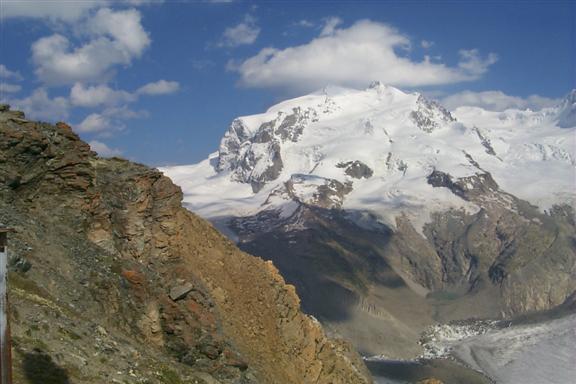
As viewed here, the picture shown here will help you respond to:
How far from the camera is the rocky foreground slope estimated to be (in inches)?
1139

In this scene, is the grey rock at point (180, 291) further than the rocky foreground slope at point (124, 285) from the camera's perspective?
Yes

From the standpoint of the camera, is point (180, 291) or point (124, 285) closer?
point (124, 285)

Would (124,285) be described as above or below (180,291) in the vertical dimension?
above

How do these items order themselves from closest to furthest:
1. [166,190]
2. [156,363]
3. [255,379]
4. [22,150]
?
[156,363]
[22,150]
[255,379]
[166,190]

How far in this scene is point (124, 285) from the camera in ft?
130

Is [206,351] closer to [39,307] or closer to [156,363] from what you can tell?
[156,363]

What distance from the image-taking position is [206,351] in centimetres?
4156

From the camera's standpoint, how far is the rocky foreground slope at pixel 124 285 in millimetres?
28938

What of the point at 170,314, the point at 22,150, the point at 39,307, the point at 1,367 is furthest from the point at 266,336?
the point at 1,367

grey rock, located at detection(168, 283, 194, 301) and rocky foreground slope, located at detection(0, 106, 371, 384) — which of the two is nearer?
rocky foreground slope, located at detection(0, 106, 371, 384)

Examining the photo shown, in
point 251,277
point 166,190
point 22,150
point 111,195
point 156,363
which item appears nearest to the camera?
point 156,363

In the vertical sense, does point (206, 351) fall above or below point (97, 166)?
below

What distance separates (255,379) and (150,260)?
36.3ft

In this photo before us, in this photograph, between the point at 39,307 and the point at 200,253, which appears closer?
the point at 39,307
